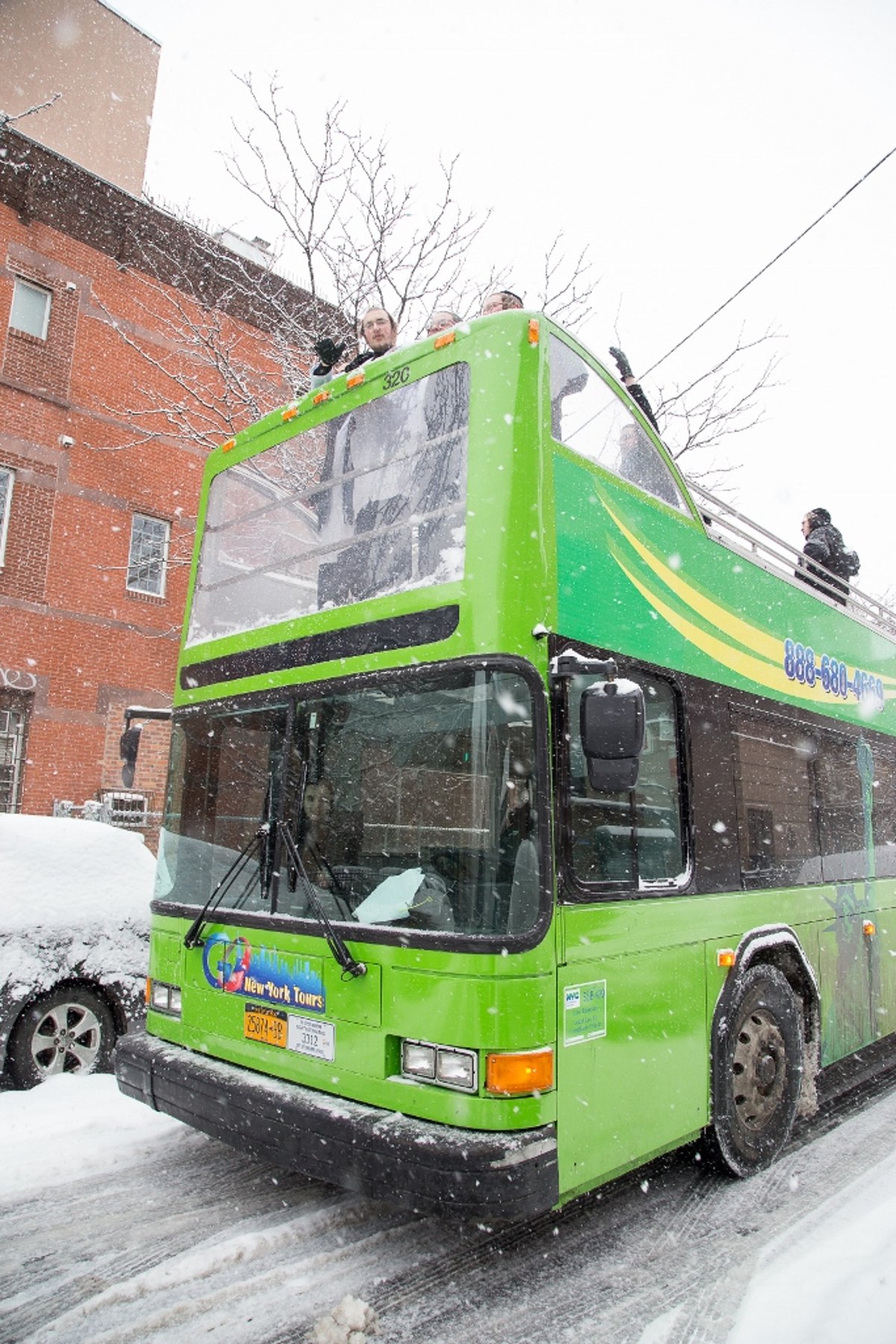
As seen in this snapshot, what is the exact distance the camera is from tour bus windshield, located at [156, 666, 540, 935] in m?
3.28

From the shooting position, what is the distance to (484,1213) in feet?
9.74

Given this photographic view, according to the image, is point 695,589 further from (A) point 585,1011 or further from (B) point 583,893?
(A) point 585,1011

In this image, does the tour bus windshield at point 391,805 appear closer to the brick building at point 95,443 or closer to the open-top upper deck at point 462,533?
the open-top upper deck at point 462,533

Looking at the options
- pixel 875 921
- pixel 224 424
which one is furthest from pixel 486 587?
pixel 224 424

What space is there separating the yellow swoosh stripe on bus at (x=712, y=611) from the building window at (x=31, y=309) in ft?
46.8

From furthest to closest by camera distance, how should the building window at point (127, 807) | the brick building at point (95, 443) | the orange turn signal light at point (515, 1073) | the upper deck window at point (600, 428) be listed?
the brick building at point (95, 443), the building window at point (127, 807), the upper deck window at point (600, 428), the orange turn signal light at point (515, 1073)

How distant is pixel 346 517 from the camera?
13.7 feet

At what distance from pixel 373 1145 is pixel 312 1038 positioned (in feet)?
1.89

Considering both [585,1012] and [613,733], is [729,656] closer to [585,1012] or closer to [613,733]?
[613,733]

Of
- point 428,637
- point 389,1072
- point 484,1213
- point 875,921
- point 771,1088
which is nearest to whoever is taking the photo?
point 484,1213

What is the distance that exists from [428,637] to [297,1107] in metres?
1.90

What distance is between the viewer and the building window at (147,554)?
16078 millimetres

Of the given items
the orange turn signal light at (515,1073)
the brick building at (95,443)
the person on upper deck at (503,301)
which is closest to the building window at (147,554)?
the brick building at (95,443)

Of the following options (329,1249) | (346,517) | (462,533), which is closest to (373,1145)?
(329,1249)
